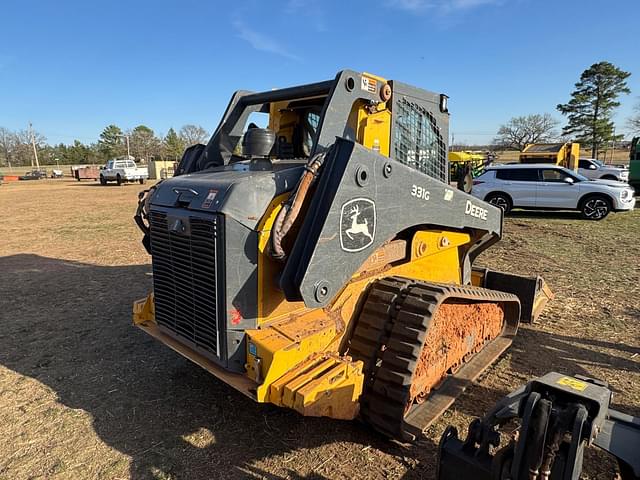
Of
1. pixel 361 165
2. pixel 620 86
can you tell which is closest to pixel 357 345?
pixel 361 165

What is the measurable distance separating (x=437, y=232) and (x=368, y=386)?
156cm

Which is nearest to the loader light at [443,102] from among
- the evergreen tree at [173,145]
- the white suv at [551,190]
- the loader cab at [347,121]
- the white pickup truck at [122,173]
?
the loader cab at [347,121]

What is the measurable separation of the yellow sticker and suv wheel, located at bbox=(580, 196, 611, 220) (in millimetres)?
13859

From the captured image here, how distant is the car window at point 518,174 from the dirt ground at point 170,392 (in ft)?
23.0

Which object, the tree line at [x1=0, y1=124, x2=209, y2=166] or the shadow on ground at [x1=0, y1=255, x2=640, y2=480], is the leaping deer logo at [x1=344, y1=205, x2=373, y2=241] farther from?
the tree line at [x1=0, y1=124, x2=209, y2=166]

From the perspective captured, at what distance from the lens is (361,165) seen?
2.77 m

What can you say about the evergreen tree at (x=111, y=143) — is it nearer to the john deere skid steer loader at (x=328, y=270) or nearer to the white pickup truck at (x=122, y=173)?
the white pickup truck at (x=122, y=173)

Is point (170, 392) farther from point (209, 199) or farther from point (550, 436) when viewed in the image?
point (550, 436)

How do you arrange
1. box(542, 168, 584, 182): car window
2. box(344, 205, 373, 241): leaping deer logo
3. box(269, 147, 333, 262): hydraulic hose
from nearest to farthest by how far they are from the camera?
box(269, 147, 333, 262): hydraulic hose → box(344, 205, 373, 241): leaping deer logo → box(542, 168, 584, 182): car window

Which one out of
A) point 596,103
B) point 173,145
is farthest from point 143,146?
point 596,103

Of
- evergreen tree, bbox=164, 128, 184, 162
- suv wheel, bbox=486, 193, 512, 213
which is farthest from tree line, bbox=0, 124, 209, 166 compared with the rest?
suv wheel, bbox=486, 193, 512, 213

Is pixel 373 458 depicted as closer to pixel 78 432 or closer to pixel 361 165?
pixel 361 165

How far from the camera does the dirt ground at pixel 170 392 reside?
295cm

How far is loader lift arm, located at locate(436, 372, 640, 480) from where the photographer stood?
1796 millimetres
